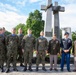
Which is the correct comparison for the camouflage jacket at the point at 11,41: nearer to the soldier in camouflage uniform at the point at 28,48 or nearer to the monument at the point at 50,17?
the soldier in camouflage uniform at the point at 28,48

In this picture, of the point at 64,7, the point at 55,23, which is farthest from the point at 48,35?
the point at 64,7

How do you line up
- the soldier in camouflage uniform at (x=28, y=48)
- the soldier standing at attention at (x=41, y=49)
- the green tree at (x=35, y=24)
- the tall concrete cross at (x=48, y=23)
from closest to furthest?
the soldier in camouflage uniform at (x=28, y=48)
the soldier standing at attention at (x=41, y=49)
the tall concrete cross at (x=48, y=23)
the green tree at (x=35, y=24)

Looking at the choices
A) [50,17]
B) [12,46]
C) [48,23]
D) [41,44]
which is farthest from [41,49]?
[50,17]

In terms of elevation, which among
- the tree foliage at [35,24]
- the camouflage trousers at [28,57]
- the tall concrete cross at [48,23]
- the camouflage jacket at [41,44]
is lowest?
the camouflage trousers at [28,57]

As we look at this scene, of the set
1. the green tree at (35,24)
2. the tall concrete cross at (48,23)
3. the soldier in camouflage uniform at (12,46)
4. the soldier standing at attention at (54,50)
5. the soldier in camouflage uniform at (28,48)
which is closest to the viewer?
the soldier in camouflage uniform at (12,46)

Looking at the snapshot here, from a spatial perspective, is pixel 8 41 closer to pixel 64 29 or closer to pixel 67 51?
pixel 67 51

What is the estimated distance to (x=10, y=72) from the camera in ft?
24.2

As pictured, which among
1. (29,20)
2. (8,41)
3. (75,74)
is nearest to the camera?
(75,74)

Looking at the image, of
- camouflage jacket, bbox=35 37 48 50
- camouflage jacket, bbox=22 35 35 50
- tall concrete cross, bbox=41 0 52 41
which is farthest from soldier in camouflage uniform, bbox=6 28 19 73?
tall concrete cross, bbox=41 0 52 41

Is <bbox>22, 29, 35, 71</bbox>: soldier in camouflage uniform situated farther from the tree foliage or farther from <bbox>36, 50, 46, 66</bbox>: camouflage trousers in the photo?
the tree foliage

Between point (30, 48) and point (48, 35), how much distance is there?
4.34 m

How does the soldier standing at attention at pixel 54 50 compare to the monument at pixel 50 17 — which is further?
the monument at pixel 50 17

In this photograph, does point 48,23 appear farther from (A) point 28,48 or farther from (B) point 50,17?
(A) point 28,48

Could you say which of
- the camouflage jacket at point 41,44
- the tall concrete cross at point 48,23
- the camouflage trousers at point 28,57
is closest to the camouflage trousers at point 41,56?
the camouflage jacket at point 41,44
